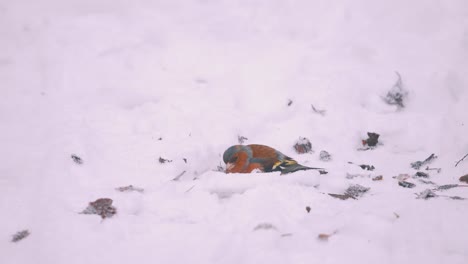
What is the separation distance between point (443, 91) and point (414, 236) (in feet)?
8.53

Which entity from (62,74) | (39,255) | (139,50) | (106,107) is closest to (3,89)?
(62,74)

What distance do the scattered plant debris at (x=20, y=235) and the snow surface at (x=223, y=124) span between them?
0.03 metres

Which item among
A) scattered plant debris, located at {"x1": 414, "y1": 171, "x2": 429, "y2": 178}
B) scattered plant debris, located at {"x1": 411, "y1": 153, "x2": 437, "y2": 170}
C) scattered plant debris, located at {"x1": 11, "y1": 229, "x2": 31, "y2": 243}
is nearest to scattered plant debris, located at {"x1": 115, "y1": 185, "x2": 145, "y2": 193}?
scattered plant debris, located at {"x1": 11, "y1": 229, "x2": 31, "y2": 243}

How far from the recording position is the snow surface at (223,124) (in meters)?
1.72

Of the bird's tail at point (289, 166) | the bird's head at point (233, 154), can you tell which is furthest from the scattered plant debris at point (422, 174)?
the bird's head at point (233, 154)

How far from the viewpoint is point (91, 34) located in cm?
442

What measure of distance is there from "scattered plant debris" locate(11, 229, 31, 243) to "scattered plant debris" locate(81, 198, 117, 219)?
28 centimetres

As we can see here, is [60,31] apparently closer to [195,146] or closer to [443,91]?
[195,146]

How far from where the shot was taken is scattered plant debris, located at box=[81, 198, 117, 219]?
199 centimetres

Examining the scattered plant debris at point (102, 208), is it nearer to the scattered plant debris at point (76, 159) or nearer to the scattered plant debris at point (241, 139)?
the scattered plant debris at point (76, 159)

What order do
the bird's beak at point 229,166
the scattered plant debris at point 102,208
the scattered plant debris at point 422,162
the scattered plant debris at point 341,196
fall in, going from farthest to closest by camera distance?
1. the bird's beak at point 229,166
2. the scattered plant debris at point 422,162
3. the scattered plant debris at point 341,196
4. the scattered plant debris at point 102,208

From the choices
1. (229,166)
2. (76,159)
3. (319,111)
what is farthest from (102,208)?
(319,111)

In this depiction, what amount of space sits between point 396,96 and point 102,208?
3.00m

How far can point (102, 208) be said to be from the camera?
2.03 m
